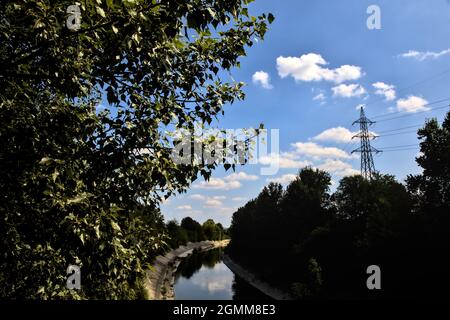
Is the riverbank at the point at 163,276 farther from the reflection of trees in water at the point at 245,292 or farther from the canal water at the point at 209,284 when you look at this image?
the reflection of trees in water at the point at 245,292

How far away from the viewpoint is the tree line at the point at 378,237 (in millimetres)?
38034

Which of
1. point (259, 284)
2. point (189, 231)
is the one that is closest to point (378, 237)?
point (259, 284)

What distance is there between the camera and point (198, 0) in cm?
485

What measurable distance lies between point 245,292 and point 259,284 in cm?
399

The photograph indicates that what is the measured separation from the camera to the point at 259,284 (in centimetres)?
6894

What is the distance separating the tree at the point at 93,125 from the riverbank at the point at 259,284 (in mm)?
46829

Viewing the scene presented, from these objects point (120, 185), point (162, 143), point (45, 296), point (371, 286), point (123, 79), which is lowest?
point (371, 286)

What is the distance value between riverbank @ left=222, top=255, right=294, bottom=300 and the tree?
46.8 meters

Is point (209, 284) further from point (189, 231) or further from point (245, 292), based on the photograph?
point (189, 231)

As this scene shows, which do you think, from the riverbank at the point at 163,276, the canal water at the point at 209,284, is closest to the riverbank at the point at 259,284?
Answer: the canal water at the point at 209,284

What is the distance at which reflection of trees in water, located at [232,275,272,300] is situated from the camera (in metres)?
60.1
